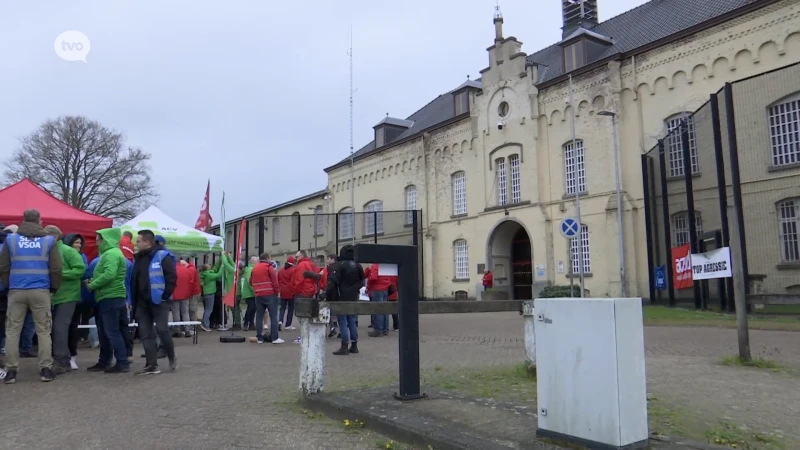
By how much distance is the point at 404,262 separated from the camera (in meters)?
5.60

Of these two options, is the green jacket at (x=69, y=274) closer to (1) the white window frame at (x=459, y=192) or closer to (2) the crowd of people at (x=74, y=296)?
(2) the crowd of people at (x=74, y=296)

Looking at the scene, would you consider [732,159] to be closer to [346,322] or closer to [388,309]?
A: [346,322]

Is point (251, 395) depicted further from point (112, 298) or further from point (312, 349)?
point (112, 298)

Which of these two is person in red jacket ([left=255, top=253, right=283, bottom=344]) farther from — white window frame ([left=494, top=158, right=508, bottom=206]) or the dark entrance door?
the dark entrance door

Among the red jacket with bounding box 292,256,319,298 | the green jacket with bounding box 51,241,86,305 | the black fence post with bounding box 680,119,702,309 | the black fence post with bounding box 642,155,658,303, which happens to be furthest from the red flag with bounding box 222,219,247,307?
the black fence post with bounding box 642,155,658,303

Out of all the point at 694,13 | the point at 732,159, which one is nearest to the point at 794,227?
the point at 732,159

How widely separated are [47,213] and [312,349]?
853 cm

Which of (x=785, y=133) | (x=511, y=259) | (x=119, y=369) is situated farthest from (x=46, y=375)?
(x=511, y=259)

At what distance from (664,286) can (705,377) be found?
617 inches

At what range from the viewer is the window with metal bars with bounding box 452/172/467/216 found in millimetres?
31625

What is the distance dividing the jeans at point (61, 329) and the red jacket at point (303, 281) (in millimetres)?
4734

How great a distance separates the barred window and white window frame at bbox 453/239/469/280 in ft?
50.8

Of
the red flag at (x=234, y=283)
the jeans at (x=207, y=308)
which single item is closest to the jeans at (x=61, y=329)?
the red flag at (x=234, y=283)

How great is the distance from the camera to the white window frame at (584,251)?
25.1 m
